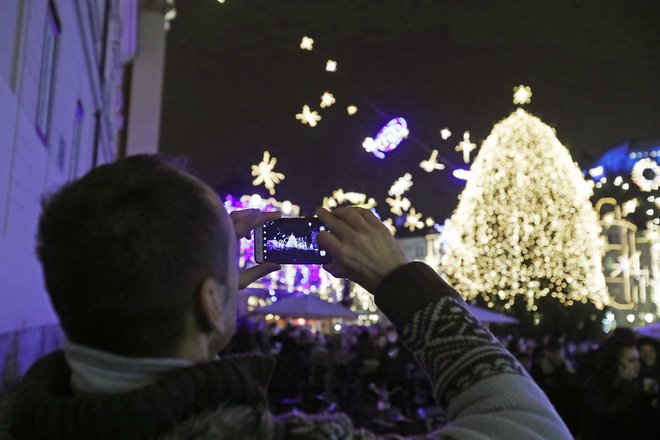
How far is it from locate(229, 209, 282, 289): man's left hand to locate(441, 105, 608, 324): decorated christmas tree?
19627 millimetres

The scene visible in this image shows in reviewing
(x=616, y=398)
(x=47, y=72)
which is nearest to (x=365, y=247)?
(x=616, y=398)

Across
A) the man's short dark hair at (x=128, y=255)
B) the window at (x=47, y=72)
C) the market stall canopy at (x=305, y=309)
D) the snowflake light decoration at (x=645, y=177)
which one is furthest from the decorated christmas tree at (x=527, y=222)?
the snowflake light decoration at (x=645, y=177)

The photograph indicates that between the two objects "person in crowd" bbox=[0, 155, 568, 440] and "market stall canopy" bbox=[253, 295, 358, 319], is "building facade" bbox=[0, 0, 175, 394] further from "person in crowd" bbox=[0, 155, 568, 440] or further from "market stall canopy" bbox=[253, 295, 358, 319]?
"market stall canopy" bbox=[253, 295, 358, 319]

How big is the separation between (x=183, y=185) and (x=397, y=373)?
1067 centimetres

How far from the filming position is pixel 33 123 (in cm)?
577

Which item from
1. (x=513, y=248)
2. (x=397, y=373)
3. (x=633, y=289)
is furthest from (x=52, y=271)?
(x=633, y=289)

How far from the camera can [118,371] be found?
41.0 inches

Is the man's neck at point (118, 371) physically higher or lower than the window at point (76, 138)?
lower

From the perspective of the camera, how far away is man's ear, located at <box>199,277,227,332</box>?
108 centimetres

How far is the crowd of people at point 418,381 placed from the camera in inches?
212

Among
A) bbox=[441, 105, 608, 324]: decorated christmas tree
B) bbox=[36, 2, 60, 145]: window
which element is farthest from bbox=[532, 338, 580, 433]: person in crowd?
bbox=[441, 105, 608, 324]: decorated christmas tree

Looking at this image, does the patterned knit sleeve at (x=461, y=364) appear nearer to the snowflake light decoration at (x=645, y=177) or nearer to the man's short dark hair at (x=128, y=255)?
the man's short dark hair at (x=128, y=255)

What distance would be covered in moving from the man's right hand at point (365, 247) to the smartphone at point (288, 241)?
0.42m

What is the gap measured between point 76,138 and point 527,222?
1614 centimetres
